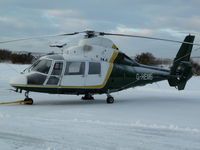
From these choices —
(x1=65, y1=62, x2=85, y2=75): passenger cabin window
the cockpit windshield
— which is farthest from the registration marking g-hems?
the cockpit windshield

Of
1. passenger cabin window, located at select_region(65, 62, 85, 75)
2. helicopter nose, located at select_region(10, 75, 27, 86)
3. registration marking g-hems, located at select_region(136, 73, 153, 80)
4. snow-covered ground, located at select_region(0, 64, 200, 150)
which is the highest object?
passenger cabin window, located at select_region(65, 62, 85, 75)

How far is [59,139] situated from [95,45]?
7480 mm

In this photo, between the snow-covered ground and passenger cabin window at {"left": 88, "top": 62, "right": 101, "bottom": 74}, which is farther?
passenger cabin window at {"left": 88, "top": 62, "right": 101, "bottom": 74}

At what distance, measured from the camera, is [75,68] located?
490 inches

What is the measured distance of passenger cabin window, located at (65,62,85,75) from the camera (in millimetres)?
12219

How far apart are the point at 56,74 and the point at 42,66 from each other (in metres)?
0.68

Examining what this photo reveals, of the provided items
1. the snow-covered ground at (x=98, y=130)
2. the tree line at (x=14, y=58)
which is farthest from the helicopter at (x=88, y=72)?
the tree line at (x=14, y=58)

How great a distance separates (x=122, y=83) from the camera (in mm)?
13734

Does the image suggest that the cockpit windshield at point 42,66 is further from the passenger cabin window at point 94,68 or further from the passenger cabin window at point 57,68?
the passenger cabin window at point 94,68

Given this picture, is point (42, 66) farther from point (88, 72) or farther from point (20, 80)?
point (88, 72)

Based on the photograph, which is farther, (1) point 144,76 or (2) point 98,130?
(1) point 144,76

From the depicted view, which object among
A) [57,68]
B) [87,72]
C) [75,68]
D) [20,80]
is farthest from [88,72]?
[20,80]

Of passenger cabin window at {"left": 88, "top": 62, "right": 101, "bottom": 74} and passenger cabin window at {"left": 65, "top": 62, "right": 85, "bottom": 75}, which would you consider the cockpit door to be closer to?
passenger cabin window at {"left": 65, "top": 62, "right": 85, "bottom": 75}

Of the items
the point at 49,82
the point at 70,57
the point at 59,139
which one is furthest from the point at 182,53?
the point at 59,139
